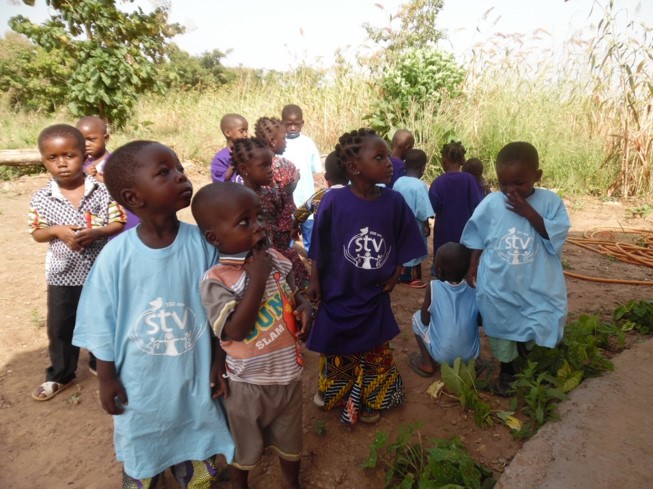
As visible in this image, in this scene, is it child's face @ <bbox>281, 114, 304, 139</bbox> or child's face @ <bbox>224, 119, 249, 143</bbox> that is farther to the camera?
child's face @ <bbox>281, 114, 304, 139</bbox>

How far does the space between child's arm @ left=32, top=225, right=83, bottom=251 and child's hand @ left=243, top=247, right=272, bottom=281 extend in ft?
4.57

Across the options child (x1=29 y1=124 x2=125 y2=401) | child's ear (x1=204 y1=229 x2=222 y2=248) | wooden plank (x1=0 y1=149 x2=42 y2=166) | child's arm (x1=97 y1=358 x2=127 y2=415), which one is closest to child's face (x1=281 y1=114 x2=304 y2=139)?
child (x1=29 y1=124 x2=125 y2=401)

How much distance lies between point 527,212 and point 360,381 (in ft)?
4.18

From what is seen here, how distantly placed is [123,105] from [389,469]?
812cm

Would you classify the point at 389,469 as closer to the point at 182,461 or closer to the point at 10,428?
the point at 182,461

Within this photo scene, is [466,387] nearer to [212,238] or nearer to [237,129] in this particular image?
[212,238]

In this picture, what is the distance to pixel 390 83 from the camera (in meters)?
7.56

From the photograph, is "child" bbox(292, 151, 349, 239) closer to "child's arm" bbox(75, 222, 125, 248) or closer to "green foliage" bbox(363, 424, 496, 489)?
"child's arm" bbox(75, 222, 125, 248)

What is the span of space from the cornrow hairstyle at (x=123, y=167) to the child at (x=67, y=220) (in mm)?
1091

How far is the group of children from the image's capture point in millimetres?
1562

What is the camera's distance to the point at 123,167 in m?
1.53

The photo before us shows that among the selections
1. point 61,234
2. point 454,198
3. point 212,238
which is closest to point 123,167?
point 212,238

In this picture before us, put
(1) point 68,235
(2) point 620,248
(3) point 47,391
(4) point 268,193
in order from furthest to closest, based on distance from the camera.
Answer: (2) point 620,248 < (4) point 268,193 < (3) point 47,391 < (1) point 68,235

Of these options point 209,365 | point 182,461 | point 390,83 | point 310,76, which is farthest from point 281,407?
point 310,76
